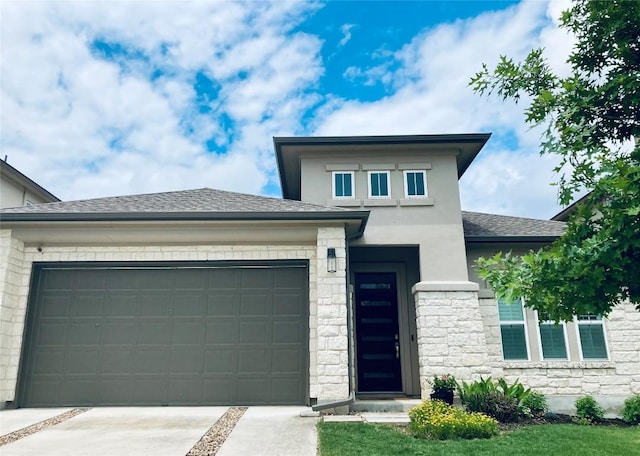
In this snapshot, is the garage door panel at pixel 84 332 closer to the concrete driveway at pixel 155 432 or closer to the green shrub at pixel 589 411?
the concrete driveway at pixel 155 432

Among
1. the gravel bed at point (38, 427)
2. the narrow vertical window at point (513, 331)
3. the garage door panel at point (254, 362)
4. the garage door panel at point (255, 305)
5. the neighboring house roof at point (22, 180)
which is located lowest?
the gravel bed at point (38, 427)

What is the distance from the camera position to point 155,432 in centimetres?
627

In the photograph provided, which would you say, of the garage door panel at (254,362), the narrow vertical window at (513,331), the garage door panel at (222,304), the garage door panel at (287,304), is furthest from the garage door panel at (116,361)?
the narrow vertical window at (513,331)

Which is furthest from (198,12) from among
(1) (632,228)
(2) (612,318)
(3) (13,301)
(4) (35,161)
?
(4) (35,161)

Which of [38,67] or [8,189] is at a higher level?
[38,67]

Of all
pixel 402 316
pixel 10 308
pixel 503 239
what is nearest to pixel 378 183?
pixel 503 239

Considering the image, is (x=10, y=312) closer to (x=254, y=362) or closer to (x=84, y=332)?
(x=84, y=332)

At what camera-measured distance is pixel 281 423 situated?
6.82 metres

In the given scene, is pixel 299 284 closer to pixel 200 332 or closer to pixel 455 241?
pixel 200 332

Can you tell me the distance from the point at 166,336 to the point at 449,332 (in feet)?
19.1

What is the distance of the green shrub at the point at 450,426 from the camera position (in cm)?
636

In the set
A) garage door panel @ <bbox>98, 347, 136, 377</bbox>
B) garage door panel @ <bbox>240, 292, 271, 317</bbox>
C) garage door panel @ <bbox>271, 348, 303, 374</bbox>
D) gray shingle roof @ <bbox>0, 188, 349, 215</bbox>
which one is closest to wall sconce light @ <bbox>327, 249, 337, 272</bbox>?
gray shingle roof @ <bbox>0, 188, 349, 215</bbox>

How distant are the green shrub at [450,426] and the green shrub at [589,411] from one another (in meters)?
2.59

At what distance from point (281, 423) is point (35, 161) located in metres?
16.8
